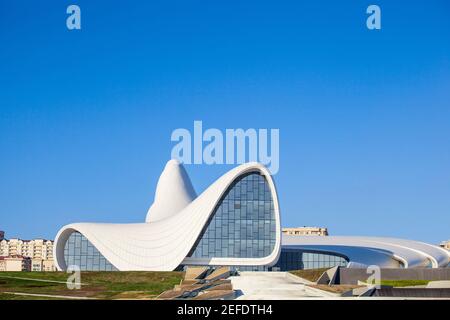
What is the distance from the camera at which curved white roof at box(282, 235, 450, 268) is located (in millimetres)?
45938

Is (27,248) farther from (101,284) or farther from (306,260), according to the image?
(101,284)

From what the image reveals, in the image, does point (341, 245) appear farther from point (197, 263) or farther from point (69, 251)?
point (69, 251)

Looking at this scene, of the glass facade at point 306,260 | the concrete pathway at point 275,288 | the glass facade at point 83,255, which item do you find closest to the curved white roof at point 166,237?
the glass facade at point 83,255

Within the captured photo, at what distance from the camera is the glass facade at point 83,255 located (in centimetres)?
4625

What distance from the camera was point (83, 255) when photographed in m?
47.1

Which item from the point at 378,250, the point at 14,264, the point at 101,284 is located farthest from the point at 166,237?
the point at 14,264

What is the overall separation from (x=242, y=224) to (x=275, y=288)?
50.0 feet

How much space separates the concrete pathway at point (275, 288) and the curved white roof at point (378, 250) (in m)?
10.0

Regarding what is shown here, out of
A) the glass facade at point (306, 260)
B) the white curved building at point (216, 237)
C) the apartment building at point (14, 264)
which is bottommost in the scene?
the apartment building at point (14, 264)

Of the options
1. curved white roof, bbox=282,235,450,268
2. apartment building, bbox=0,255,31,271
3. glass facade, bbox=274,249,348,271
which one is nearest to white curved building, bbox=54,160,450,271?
curved white roof, bbox=282,235,450,268

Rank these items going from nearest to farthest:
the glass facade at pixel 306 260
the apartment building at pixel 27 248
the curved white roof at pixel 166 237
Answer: the curved white roof at pixel 166 237 < the glass facade at pixel 306 260 < the apartment building at pixel 27 248

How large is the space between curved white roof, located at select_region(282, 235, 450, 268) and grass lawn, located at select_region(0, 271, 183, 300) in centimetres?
1388

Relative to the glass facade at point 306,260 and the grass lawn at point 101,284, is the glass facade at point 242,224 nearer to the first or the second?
the glass facade at point 306,260
